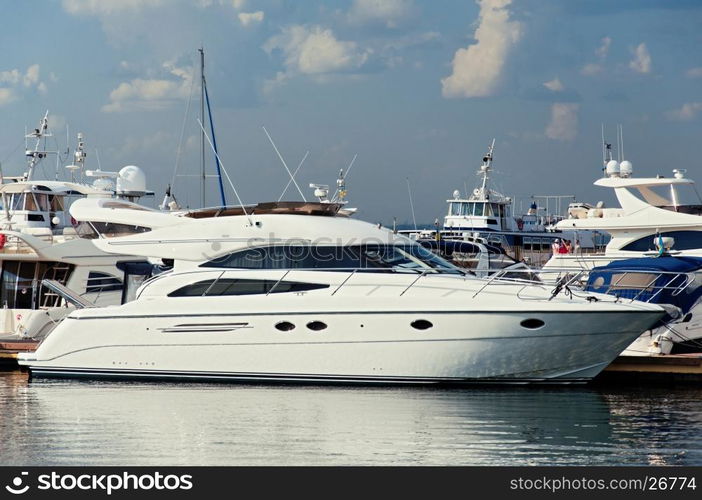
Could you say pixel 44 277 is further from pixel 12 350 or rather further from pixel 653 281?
pixel 653 281

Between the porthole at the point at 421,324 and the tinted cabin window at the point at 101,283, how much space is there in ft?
28.2

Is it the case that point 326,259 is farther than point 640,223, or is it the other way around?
point 640,223

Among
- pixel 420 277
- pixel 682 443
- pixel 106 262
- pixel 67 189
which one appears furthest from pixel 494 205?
pixel 682 443

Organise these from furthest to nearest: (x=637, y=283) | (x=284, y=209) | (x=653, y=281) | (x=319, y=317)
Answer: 1. (x=284, y=209)
2. (x=637, y=283)
3. (x=653, y=281)
4. (x=319, y=317)

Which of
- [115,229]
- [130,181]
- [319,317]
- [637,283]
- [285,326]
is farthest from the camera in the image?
[130,181]

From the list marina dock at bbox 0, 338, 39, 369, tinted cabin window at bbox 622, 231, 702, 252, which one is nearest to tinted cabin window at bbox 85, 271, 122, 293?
marina dock at bbox 0, 338, 39, 369

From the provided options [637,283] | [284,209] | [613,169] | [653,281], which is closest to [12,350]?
[284,209]

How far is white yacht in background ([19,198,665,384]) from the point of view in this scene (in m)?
15.9

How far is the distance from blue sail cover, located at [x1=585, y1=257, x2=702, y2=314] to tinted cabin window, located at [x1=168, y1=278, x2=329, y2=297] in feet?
17.4

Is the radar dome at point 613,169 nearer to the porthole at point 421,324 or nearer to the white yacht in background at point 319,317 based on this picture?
the white yacht in background at point 319,317

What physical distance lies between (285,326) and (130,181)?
12879 millimetres

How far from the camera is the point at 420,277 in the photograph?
16.5m

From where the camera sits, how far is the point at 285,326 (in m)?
16.5
